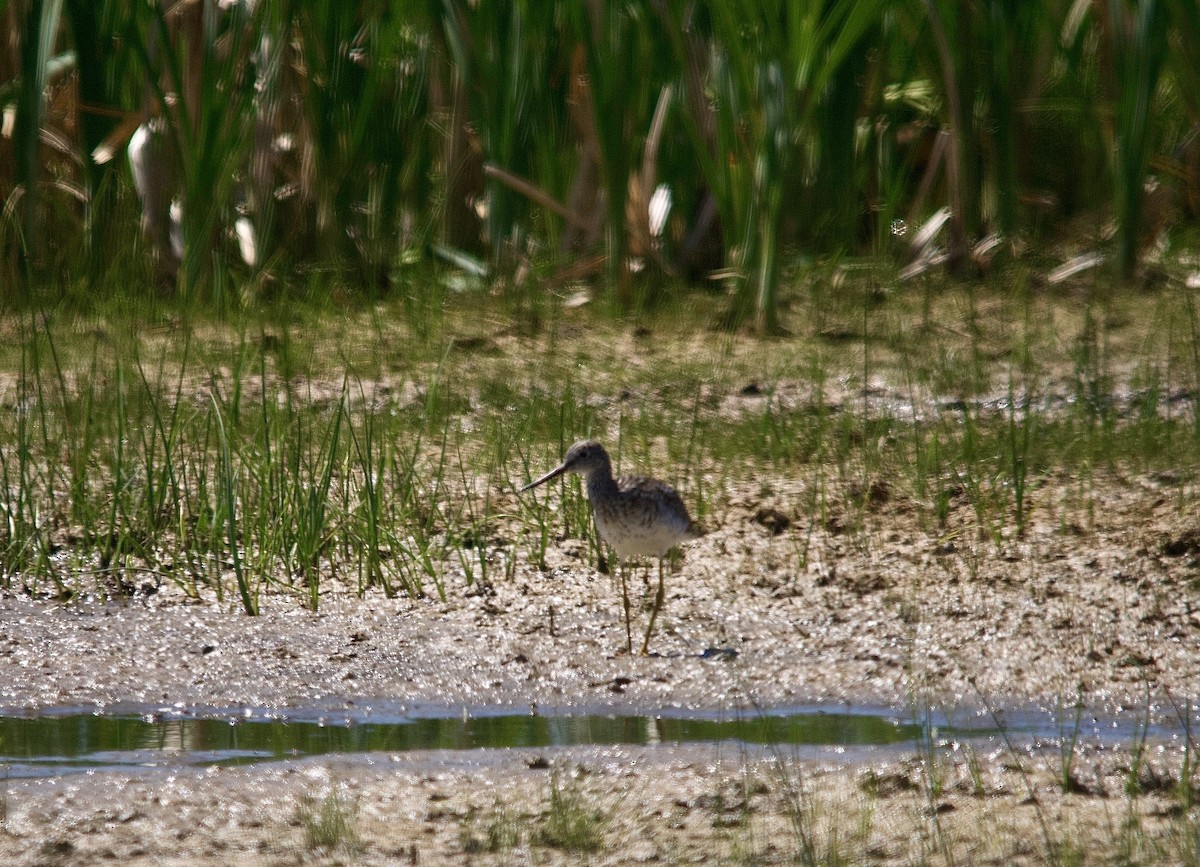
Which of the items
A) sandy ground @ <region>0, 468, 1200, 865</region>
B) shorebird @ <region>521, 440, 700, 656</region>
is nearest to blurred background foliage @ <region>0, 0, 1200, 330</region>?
sandy ground @ <region>0, 468, 1200, 865</region>

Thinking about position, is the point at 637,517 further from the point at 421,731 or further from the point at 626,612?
the point at 421,731

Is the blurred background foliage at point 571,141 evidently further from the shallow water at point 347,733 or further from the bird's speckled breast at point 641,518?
the shallow water at point 347,733

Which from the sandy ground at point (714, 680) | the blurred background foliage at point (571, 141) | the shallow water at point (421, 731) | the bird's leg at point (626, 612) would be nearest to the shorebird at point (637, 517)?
the bird's leg at point (626, 612)

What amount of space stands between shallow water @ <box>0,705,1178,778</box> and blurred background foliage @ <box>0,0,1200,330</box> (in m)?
3.93

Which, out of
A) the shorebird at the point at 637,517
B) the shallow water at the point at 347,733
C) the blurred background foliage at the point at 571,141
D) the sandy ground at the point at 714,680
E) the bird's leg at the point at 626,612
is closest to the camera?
the sandy ground at the point at 714,680

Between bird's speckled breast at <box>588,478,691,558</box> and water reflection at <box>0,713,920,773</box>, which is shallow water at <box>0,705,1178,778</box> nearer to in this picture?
water reflection at <box>0,713,920,773</box>

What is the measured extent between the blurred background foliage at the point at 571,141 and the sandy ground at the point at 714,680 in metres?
2.73

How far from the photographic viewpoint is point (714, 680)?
4.97 meters

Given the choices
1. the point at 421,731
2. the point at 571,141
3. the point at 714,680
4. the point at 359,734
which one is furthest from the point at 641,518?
the point at 571,141

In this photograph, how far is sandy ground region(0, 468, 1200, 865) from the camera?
363 centimetres

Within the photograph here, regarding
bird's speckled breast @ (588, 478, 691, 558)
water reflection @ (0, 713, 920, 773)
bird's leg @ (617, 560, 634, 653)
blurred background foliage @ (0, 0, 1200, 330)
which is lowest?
water reflection @ (0, 713, 920, 773)

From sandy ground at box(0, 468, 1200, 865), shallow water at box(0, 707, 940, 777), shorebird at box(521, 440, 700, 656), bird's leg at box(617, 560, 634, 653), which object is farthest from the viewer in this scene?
shorebird at box(521, 440, 700, 656)

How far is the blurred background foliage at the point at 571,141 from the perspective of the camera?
28.1 ft

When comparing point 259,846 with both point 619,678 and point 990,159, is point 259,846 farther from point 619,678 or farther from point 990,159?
point 990,159
